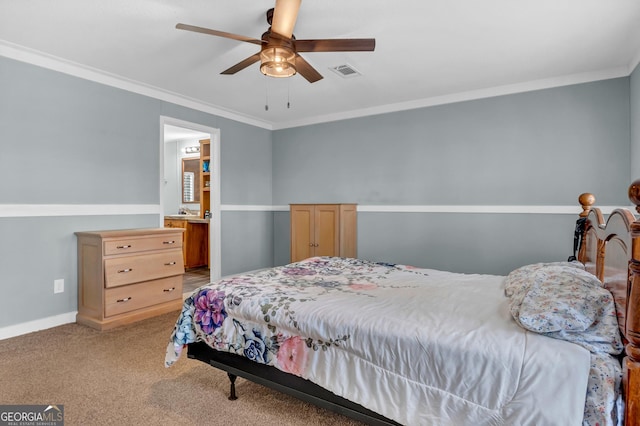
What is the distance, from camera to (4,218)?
2.92 metres

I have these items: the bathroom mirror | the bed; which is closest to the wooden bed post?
the bed

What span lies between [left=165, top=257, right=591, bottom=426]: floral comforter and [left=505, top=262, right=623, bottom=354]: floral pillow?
5cm

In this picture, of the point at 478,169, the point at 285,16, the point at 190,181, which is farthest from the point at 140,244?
the point at 190,181

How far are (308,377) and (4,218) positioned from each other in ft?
9.89

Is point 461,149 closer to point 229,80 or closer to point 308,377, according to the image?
point 229,80

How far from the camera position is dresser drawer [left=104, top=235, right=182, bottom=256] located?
3179 millimetres

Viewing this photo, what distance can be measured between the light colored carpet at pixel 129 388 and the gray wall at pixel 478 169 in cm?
284

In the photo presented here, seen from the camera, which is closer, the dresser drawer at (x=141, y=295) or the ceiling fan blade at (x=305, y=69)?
the ceiling fan blade at (x=305, y=69)

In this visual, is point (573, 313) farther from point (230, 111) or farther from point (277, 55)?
point (230, 111)

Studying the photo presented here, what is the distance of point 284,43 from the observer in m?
2.26

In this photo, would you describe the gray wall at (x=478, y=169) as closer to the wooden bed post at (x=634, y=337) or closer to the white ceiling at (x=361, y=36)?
the white ceiling at (x=361, y=36)

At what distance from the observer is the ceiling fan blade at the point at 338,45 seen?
85.7 inches

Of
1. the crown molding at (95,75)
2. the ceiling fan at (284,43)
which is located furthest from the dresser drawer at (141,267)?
the ceiling fan at (284,43)

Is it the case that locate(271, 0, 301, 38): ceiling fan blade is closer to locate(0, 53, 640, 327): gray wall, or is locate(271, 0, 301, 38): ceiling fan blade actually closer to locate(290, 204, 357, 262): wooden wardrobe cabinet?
locate(0, 53, 640, 327): gray wall
